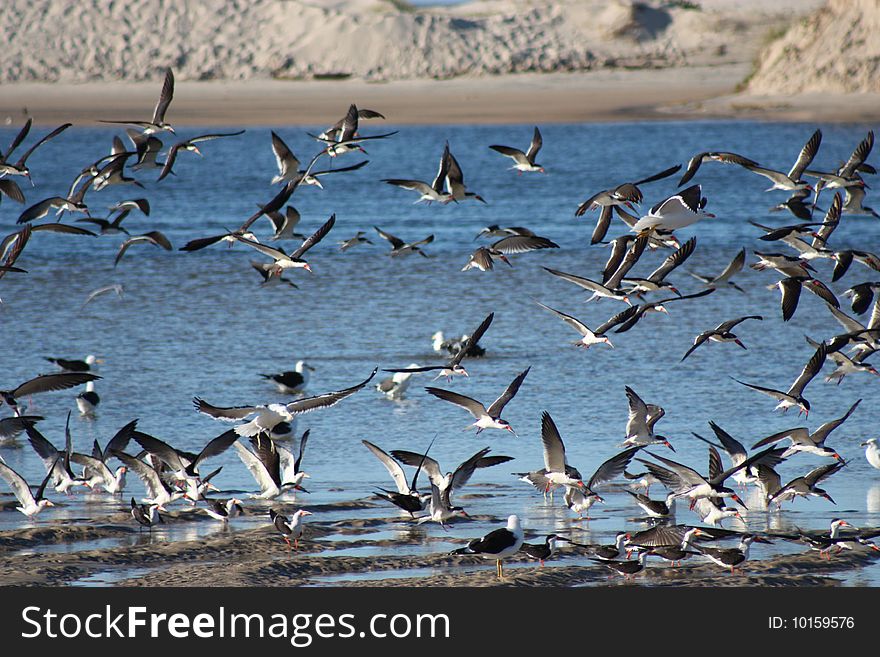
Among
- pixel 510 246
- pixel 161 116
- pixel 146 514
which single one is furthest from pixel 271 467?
pixel 161 116

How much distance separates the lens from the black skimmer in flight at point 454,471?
11695 mm

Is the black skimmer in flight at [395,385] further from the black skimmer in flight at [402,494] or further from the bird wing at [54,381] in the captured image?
the bird wing at [54,381]

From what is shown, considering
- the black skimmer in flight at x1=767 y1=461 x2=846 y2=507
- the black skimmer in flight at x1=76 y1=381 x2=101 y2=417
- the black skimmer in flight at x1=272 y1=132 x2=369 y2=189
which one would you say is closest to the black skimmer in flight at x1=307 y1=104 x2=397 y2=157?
the black skimmer in flight at x1=272 y1=132 x2=369 y2=189

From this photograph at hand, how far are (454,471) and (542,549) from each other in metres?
1.81

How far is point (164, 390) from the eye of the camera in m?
17.0

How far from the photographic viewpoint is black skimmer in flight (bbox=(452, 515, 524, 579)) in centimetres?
1013

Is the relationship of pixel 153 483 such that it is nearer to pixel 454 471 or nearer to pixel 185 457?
pixel 185 457

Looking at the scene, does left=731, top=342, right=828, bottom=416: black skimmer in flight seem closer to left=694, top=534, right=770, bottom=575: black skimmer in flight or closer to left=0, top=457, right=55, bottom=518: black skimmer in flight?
left=694, top=534, right=770, bottom=575: black skimmer in flight

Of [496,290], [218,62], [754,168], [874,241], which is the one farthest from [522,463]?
[218,62]

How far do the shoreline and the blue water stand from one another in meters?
21.5

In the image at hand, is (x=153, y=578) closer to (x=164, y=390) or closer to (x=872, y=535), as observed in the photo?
(x=872, y=535)

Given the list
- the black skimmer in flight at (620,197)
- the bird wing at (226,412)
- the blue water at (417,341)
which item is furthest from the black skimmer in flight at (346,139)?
the bird wing at (226,412)

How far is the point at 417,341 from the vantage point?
797 inches

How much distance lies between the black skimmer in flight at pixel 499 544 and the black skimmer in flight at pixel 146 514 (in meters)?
2.68
